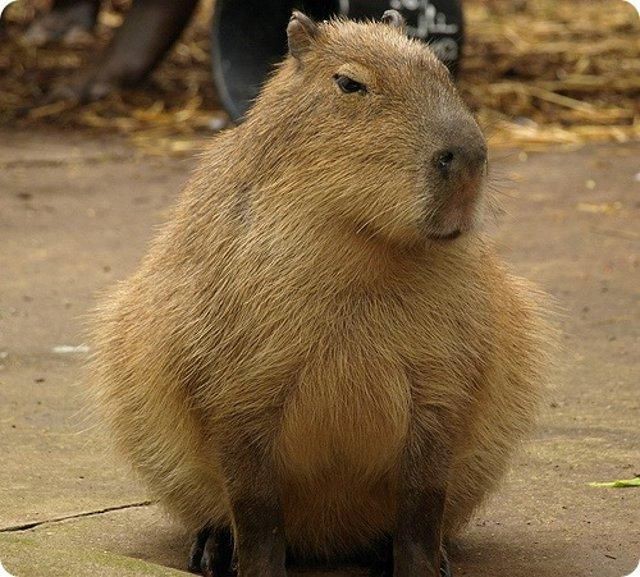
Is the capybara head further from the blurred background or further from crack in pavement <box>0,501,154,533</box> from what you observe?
the blurred background

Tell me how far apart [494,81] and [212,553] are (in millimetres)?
6724

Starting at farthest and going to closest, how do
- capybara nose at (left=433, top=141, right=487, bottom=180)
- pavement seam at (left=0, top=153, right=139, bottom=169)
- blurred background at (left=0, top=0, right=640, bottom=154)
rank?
1. blurred background at (left=0, top=0, right=640, bottom=154)
2. pavement seam at (left=0, top=153, right=139, bottom=169)
3. capybara nose at (left=433, top=141, right=487, bottom=180)

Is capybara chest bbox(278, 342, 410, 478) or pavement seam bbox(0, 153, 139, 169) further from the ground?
capybara chest bbox(278, 342, 410, 478)

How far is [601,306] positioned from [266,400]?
262cm

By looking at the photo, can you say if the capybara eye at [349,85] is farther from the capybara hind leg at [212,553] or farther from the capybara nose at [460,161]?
the capybara hind leg at [212,553]

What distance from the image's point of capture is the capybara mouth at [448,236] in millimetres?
2664

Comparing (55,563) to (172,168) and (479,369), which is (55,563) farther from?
(172,168)

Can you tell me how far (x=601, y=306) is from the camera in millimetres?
5242

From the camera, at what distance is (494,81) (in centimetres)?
959

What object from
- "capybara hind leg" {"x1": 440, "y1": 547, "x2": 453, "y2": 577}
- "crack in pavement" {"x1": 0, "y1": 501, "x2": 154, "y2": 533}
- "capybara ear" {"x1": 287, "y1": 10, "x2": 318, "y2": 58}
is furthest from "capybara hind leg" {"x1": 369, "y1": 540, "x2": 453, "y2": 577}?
"capybara ear" {"x1": 287, "y1": 10, "x2": 318, "y2": 58}

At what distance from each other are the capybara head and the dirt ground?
0.27 metres

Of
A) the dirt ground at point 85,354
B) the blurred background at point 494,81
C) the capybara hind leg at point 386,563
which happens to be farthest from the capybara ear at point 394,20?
the blurred background at point 494,81

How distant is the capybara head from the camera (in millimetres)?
2631

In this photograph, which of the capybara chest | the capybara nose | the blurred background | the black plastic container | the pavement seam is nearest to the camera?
the capybara nose
